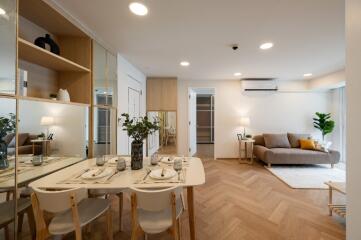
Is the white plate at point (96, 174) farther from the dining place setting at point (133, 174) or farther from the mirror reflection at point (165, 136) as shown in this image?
the mirror reflection at point (165, 136)

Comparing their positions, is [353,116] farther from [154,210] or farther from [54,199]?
[54,199]

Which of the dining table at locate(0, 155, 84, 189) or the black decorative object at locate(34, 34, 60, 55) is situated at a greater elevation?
the black decorative object at locate(34, 34, 60, 55)

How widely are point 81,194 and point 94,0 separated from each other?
174 cm

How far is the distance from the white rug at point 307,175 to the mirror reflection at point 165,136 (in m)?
2.72

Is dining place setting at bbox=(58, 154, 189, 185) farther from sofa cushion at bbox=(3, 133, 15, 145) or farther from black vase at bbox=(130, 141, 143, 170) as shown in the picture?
sofa cushion at bbox=(3, 133, 15, 145)

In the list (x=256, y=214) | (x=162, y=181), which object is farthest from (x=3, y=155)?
(x=256, y=214)

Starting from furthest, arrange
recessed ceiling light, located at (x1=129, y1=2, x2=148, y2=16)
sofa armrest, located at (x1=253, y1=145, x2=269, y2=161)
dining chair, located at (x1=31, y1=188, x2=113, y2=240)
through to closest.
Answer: sofa armrest, located at (x1=253, y1=145, x2=269, y2=161), recessed ceiling light, located at (x1=129, y1=2, x2=148, y2=16), dining chair, located at (x1=31, y1=188, x2=113, y2=240)

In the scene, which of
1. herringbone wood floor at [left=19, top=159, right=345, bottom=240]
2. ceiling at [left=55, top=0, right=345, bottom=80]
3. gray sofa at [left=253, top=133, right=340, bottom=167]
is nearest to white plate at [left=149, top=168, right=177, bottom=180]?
herringbone wood floor at [left=19, top=159, right=345, bottom=240]

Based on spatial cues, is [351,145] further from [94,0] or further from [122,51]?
[122,51]

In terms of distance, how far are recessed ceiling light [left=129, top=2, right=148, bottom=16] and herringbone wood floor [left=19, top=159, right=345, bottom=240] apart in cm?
243

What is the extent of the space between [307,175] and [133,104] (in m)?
4.18

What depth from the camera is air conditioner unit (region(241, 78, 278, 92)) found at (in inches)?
196

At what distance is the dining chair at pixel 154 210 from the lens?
1.27 metres

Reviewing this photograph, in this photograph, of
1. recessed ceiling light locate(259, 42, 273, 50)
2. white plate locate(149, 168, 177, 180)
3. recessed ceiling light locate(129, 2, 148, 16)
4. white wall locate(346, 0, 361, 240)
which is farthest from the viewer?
recessed ceiling light locate(259, 42, 273, 50)
